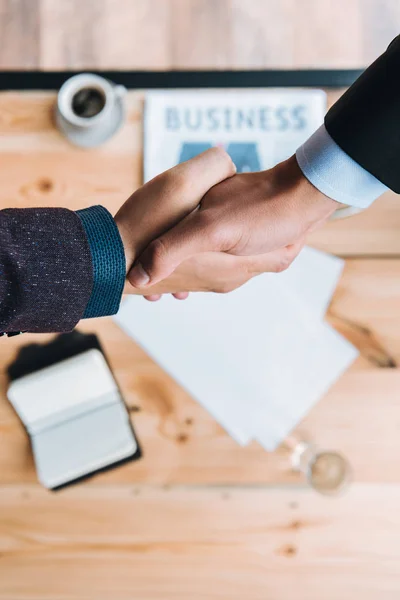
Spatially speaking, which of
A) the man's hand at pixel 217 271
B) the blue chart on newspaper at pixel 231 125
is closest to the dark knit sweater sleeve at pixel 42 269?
the man's hand at pixel 217 271

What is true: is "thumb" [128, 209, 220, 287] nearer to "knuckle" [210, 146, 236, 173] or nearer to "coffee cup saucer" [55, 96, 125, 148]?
"knuckle" [210, 146, 236, 173]

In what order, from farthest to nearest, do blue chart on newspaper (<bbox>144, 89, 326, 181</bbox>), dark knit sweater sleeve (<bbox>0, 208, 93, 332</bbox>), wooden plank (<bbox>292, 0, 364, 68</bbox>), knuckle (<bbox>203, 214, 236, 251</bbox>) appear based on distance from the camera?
wooden plank (<bbox>292, 0, 364, 68</bbox>)
blue chart on newspaper (<bbox>144, 89, 326, 181</bbox>)
knuckle (<bbox>203, 214, 236, 251</bbox>)
dark knit sweater sleeve (<bbox>0, 208, 93, 332</bbox>)

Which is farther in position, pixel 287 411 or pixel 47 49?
pixel 47 49

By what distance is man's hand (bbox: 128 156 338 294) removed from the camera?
0.70m

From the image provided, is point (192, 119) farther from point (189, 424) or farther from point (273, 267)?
point (189, 424)

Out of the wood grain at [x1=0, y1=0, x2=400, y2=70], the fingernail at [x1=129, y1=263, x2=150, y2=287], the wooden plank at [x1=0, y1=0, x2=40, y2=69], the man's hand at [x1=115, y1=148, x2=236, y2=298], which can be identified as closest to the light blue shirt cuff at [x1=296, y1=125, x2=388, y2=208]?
the man's hand at [x1=115, y1=148, x2=236, y2=298]

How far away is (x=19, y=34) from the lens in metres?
1.05

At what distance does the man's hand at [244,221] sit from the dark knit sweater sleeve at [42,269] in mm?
96

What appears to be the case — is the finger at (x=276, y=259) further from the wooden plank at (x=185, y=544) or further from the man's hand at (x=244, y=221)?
the wooden plank at (x=185, y=544)

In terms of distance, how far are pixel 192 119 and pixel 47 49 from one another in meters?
0.41

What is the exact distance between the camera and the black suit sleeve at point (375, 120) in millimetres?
600

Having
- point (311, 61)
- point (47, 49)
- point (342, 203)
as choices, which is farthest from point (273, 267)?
point (47, 49)

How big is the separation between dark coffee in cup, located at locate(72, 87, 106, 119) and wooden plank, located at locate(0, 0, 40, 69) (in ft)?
1.08

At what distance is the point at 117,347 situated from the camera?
81cm
